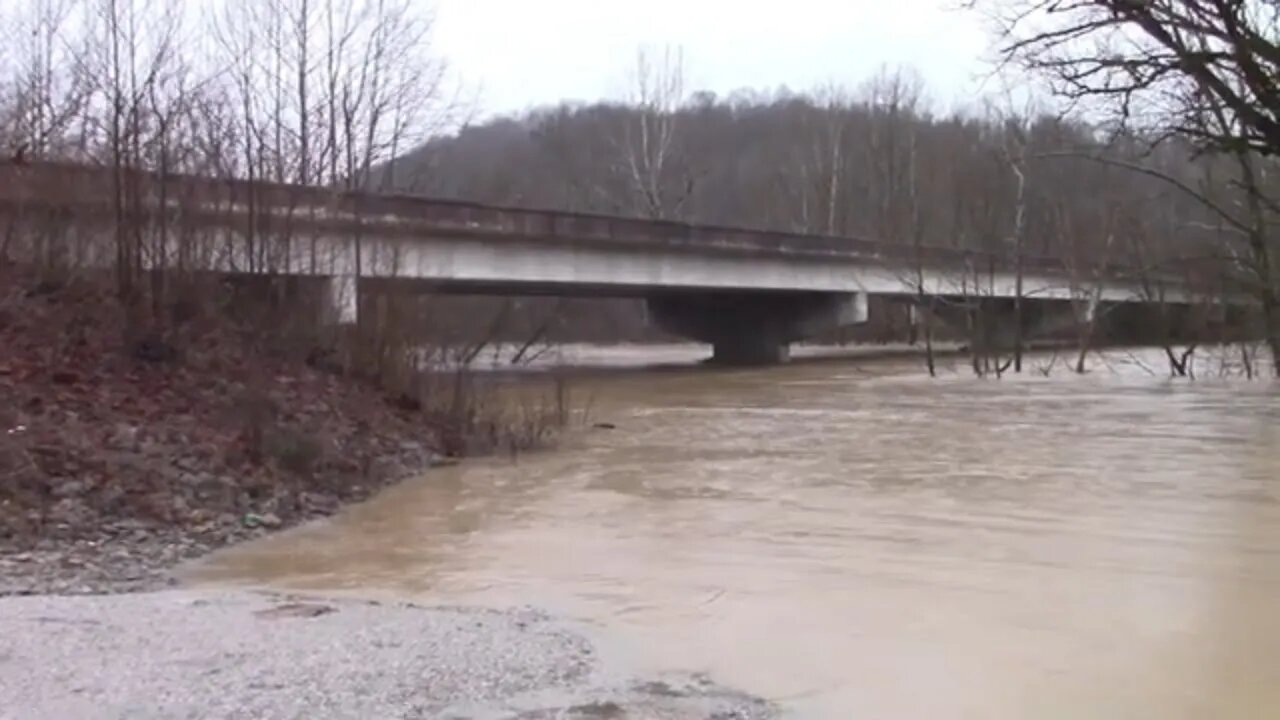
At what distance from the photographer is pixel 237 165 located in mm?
23906

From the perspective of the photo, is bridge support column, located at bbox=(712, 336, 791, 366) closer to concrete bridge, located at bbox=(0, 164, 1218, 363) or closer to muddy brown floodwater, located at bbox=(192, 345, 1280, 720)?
concrete bridge, located at bbox=(0, 164, 1218, 363)

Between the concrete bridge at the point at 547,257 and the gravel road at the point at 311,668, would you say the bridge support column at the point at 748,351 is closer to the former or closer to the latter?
the concrete bridge at the point at 547,257

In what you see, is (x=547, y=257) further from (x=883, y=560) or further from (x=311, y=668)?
(x=311, y=668)

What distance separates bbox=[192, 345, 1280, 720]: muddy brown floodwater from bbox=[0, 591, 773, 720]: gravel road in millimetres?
672

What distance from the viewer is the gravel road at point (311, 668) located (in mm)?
7324

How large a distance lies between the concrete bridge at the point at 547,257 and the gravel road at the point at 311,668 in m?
11.8

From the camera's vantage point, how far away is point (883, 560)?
12.7 metres

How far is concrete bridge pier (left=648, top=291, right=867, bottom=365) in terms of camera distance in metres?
56.5

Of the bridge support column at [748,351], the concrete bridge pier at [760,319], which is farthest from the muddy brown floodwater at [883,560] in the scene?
the concrete bridge pier at [760,319]

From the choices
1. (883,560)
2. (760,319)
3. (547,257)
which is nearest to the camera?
(883,560)

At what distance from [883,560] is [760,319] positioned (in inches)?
1767

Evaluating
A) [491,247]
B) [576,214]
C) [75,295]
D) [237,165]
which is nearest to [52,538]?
[75,295]

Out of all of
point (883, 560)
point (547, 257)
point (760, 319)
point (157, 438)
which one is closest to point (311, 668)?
point (883, 560)

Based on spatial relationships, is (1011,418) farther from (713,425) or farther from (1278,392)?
(1278,392)
